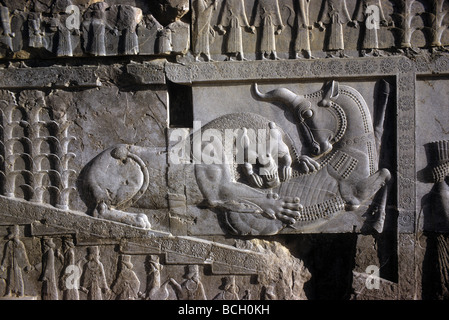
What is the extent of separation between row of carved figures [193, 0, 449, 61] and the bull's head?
33 centimetres

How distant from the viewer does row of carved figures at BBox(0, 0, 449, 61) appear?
410 centimetres

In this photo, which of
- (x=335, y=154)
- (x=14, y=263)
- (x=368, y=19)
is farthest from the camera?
(x=14, y=263)

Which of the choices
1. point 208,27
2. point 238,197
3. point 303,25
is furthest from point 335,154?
point 208,27

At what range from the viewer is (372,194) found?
13.8 ft

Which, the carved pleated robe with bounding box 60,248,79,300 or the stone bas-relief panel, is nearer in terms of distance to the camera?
the stone bas-relief panel

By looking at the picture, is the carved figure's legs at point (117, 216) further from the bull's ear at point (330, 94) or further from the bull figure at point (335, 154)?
the bull's ear at point (330, 94)

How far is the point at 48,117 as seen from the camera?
4312 millimetres

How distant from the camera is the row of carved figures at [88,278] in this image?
4.33 metres

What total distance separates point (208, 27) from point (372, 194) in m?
2.10

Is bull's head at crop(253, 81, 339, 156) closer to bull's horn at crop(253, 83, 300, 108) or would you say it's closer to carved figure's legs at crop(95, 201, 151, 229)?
bull's horn at crop(253, 83, 300, 108)

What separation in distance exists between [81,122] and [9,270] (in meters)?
1.55

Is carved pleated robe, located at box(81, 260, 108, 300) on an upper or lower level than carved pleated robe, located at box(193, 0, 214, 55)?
lower

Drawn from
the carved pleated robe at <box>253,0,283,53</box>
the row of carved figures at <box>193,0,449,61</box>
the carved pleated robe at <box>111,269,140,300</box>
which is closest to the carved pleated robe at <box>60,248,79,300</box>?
the carved pleated robe at <box>111,269,140,300</box>

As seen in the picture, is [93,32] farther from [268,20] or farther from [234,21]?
[268,20]
